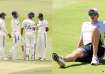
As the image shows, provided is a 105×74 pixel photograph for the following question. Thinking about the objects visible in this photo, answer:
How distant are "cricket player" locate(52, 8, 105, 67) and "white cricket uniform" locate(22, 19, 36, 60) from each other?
29.7 inches

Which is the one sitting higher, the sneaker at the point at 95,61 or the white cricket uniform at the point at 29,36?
the white cricket uniform at the point at 29,36

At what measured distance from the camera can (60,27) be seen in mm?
8227

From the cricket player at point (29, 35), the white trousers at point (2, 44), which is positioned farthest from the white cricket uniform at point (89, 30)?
the white trousers at point (2, 44)

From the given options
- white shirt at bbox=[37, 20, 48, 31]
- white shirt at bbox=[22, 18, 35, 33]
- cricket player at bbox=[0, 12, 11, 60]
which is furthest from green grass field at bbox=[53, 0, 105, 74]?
cricket player at bbox=[0, 12, 11, 60]

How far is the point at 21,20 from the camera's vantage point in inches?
346

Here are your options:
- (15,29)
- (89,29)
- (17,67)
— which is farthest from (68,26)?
(17,67)

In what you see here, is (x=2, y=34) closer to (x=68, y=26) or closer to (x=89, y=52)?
(x=68, y=26)

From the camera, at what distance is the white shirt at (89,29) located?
8.05 metres

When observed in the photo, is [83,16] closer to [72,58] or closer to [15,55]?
[72,58]

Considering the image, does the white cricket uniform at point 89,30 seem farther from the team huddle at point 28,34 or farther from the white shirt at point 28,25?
the white shirt at point 28,25

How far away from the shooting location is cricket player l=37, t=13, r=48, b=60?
865cm

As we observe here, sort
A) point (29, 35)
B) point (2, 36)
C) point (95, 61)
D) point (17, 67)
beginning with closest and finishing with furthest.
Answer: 1. point (95, 61)
2. point (17, 67)
3. point (29, 35)
4. point (2, 36)

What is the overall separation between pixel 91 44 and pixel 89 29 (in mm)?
276

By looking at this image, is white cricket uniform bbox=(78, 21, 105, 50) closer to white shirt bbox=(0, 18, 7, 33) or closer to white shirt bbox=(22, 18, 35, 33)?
white shirt bbox=(22, 18, 35, 33)
